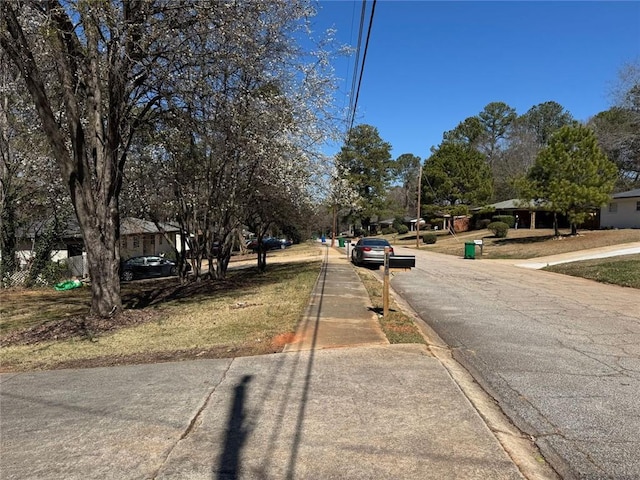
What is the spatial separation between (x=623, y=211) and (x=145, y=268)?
120 feet

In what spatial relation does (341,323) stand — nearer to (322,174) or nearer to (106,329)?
(106,329)

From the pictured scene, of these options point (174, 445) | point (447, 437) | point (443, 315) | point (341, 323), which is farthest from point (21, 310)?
point (447, 437)

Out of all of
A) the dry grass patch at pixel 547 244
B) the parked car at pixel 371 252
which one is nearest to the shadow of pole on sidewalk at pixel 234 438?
the parked car at pixel 371 252

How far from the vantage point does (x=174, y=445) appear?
3.90 metres

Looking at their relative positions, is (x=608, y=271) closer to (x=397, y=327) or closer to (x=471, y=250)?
(x=397, y=327)

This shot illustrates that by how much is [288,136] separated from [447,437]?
11149mm

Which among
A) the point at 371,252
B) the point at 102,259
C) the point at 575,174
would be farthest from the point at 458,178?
the point at 102,259

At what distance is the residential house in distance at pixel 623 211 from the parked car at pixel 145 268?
32.4 m

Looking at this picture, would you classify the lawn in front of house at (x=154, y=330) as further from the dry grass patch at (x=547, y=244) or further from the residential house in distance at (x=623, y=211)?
the residential house in distance at (x=623, y=211)

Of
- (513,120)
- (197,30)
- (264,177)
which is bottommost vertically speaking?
(264,177)

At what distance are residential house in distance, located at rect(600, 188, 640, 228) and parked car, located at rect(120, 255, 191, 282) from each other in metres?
32.4

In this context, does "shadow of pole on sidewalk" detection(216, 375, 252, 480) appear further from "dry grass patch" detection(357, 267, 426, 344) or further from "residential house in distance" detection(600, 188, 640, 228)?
"residential house in distance" detection(600, 188, 640, 228)

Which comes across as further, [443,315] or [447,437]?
[443,315]

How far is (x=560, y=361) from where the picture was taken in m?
6.39
